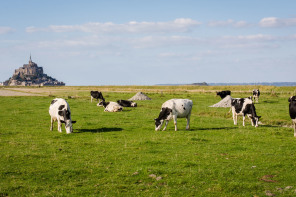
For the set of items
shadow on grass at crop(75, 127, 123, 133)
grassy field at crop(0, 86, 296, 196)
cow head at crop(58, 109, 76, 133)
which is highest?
cow head at crop(58, 109, 76, 133)

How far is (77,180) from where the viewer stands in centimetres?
1155

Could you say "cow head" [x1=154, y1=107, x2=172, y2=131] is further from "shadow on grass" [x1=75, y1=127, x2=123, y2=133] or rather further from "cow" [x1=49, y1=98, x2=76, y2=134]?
"cow" [x1=49, y1=98, x2=76, y2=134]

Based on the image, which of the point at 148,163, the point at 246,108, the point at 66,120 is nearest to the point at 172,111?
the point at 246,108

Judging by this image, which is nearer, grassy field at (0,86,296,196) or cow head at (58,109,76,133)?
grassy field at (0,86,296,196)

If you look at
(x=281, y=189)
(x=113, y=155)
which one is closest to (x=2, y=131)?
(x=113, y=155)

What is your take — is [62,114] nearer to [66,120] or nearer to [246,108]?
[66,120]

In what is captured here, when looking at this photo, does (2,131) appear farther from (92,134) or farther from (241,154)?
(241,154)

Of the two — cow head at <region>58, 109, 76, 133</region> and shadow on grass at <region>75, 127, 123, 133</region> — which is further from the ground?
cow head at <region>58, 109, 76, 133</region>

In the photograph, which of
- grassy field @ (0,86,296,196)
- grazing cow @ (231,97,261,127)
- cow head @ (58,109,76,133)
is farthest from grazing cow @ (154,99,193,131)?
cow head @ (58,109,76,133)

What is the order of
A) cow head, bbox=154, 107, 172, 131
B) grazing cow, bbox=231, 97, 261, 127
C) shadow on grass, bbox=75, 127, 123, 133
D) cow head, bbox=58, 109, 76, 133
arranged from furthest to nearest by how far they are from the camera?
grazing cow, bbox=231, 97, 261, 127 < shadow on grass, bbox=75, 127, 123, 133 < cow head, bbox=154, 107, 172, 131 < cow head, bbox=58, 109, 76, 133

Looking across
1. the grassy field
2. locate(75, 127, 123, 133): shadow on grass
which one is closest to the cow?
the grassy field

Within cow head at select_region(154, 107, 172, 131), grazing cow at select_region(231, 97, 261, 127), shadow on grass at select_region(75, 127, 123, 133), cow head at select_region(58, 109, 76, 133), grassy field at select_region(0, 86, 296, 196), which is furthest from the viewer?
grazing cow at select_region(231, 97, 261, 127)

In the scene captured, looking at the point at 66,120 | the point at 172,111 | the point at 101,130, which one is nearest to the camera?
the point at 66,120

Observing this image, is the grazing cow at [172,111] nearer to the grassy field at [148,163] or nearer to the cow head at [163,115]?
the cow head at [163,115]
